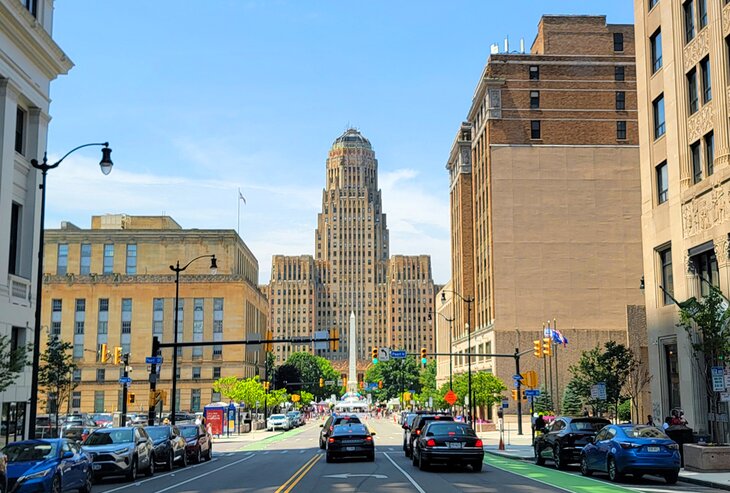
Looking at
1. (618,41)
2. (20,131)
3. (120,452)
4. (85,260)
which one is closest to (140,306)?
(85,260)

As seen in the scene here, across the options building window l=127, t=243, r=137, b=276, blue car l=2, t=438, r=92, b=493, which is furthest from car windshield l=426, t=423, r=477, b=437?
building window l=127, t=243, r=137, b=276

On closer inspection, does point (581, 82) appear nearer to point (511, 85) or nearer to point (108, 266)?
point (511, 85)

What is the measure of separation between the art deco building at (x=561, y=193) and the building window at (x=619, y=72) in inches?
4.2

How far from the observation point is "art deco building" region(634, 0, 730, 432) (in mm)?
33250

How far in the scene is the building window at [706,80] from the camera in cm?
3475

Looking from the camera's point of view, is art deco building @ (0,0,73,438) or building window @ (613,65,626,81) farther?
building window @ (613,65,626,81)

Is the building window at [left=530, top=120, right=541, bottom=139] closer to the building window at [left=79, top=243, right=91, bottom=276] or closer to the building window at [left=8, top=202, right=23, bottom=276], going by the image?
the building window at [left=79, top=243, right=91, bottom=276]

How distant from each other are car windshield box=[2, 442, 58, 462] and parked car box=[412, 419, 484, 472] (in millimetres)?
11105

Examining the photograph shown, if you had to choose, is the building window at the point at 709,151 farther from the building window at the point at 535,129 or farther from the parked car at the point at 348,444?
the building window at the point at 535,129

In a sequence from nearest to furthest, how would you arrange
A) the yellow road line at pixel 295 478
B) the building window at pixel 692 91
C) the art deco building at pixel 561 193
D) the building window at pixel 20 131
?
the yellow road line at pixel 295 478 < the building window at pixel 20 131 < the building window at pixel 692 91 < the art deco building at pixel 561 193

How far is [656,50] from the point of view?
4106 cm

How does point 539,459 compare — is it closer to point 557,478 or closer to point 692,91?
point 557,478

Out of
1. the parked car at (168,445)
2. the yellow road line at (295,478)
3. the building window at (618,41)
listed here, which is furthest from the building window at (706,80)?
the building window at (618,41)

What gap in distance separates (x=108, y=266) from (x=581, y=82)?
6074 centimetres
